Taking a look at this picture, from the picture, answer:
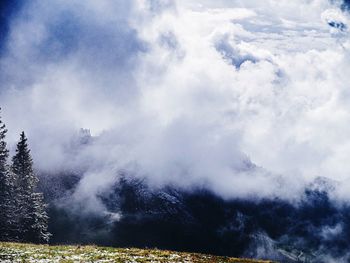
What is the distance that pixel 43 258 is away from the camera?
32.5 meters

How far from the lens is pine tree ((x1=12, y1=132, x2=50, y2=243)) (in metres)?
62.9

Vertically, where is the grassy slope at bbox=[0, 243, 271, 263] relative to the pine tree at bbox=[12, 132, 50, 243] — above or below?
below

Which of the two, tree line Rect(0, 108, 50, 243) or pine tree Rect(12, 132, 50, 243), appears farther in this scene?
pine tree Rect(12, 132, 50, 243)

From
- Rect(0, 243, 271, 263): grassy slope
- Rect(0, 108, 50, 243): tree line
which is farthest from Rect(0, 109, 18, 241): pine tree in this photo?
Rect(0, 243, 271, 263): grassy slope

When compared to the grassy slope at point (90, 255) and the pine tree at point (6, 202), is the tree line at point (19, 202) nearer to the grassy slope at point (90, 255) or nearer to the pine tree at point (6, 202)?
the pine tree at point (6, 202)

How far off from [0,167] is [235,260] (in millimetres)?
39728

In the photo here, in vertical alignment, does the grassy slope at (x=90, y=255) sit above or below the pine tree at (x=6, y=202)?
below

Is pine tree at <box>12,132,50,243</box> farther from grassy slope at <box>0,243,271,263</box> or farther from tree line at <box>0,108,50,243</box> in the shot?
grassy slope at <box>0,243,271,263</box>

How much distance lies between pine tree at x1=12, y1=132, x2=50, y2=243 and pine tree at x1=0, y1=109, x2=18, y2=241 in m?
1.28

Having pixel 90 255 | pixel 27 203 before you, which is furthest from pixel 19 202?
pixel 90 255

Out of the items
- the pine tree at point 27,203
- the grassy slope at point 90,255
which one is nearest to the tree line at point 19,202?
the pine tree at point 27,203

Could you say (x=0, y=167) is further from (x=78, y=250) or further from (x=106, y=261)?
(x=106, y=261)

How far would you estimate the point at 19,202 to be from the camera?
6219cm

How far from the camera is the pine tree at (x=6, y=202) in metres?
59.3
